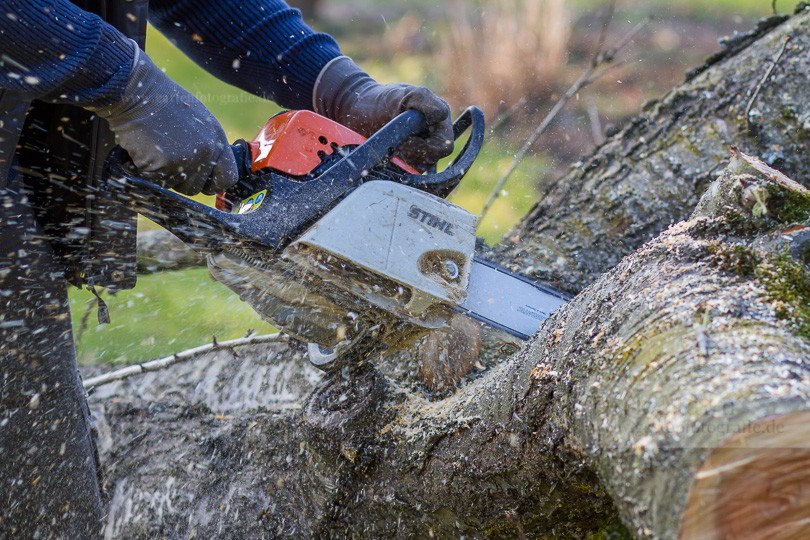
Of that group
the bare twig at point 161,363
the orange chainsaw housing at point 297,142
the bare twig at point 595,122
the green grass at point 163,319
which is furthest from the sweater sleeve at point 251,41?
the bare twig at point 595,122

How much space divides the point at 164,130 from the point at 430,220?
623 millimetres

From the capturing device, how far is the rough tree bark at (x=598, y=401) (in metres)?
0.81

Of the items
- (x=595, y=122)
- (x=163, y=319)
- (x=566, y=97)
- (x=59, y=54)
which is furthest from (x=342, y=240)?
(x=595, y=122)

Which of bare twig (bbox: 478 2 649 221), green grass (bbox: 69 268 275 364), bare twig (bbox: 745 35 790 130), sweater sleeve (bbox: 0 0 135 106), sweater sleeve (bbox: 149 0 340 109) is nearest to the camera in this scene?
sweater sleeve (bbox: 0 0 135 106)

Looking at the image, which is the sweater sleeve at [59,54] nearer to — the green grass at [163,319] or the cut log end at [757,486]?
the cut log end at [757,486]

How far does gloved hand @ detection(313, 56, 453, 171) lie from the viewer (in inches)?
70.4

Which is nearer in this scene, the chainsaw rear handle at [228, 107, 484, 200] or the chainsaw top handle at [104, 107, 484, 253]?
the chainsaw top handle at [104, 107, 484, 253]

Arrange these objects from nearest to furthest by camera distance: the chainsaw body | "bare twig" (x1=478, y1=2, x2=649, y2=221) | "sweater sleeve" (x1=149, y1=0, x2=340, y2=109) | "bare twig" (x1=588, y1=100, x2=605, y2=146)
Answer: the chainsaw body
"sweater sleeve" (x1=149, y1=0, x2=340, y2=109)
"bare twig" (x1=478, y1=2, x2=649, y2=221)
"bare twig" (x1=588, y1=100, x2=605, y2=146)

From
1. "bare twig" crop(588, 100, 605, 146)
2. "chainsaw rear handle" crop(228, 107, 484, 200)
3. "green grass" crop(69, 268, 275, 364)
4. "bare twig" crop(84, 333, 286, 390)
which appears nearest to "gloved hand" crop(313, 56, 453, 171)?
"chainsaw rear handle" crop(228, 107, 484, 200)

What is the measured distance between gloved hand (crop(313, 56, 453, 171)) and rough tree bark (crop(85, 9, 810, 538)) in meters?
0.59

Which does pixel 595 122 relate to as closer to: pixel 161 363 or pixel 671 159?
pixel 671 159

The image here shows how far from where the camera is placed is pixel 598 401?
1043 millimetres

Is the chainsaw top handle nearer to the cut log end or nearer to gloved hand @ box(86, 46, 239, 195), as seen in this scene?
gloved hand @ box(86, 46, 239, 195)

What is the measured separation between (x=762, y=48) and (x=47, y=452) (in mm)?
2497
